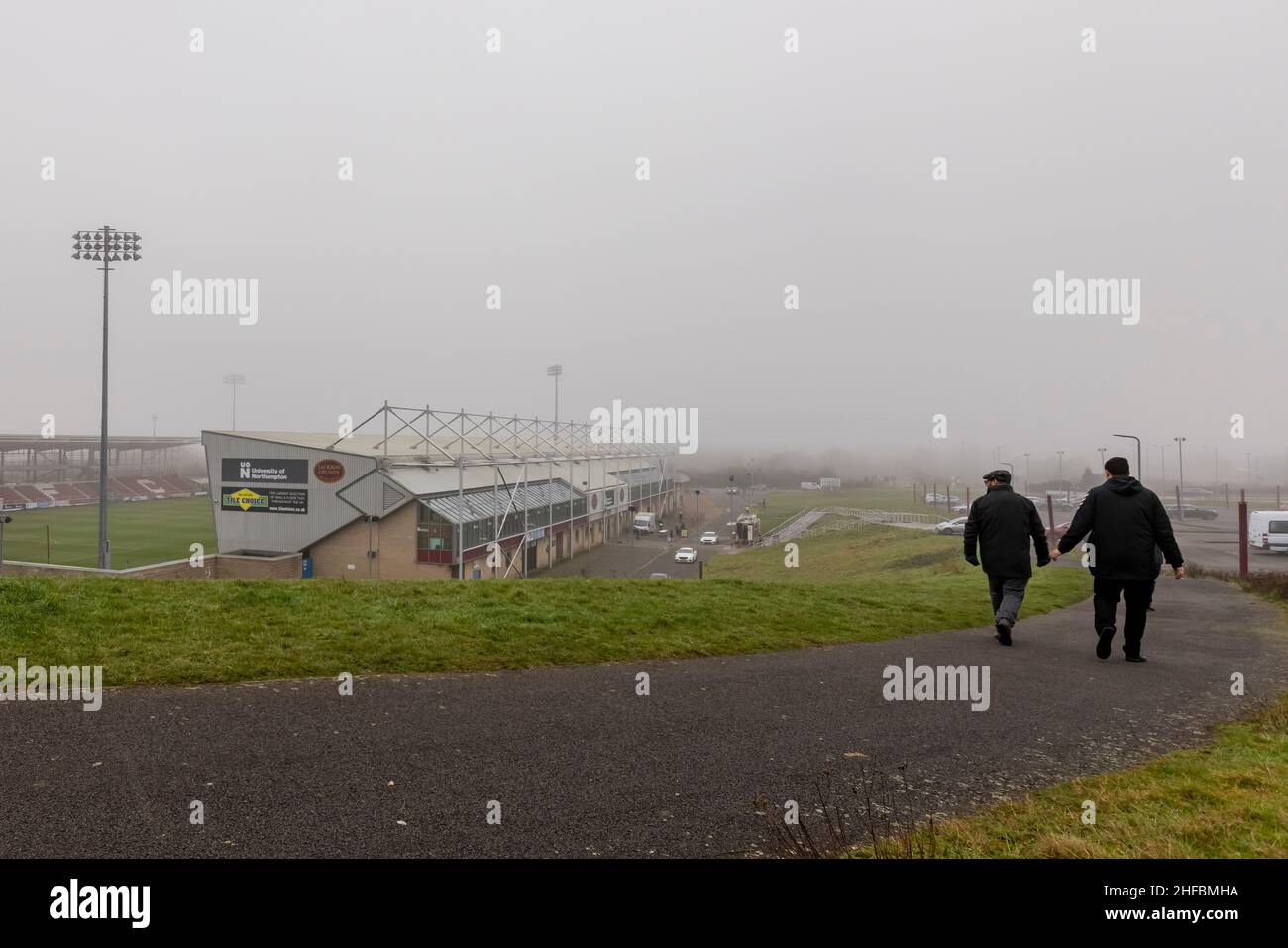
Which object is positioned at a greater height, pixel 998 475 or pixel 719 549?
pixel 998 475

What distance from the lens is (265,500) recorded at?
142 feet

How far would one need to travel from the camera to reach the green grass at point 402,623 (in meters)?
6.91

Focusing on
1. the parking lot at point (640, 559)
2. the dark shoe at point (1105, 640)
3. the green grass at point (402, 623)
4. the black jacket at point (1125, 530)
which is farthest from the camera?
the parking lot at point (640, 559)

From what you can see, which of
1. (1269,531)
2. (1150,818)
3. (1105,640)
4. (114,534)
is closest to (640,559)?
(1269,531)

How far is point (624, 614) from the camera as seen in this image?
9.80 meters

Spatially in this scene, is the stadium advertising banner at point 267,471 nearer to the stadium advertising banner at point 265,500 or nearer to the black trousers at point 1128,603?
the stadium advertising banner at point 265,500

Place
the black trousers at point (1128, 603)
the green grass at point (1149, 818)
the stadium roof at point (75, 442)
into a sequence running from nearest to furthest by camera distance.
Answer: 1. the green grass at point (1149, 818)
2. the black trousers at point (1128, 603)
3. the stadium roof at point (75, 442)

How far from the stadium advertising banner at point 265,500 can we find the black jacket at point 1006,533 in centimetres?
4143

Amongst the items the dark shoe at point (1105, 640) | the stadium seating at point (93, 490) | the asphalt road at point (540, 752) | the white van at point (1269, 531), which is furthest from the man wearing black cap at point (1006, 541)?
the stadium seating at point (93, 490)

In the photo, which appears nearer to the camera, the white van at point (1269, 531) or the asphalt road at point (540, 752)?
the asphalt road at point (540, 752)
